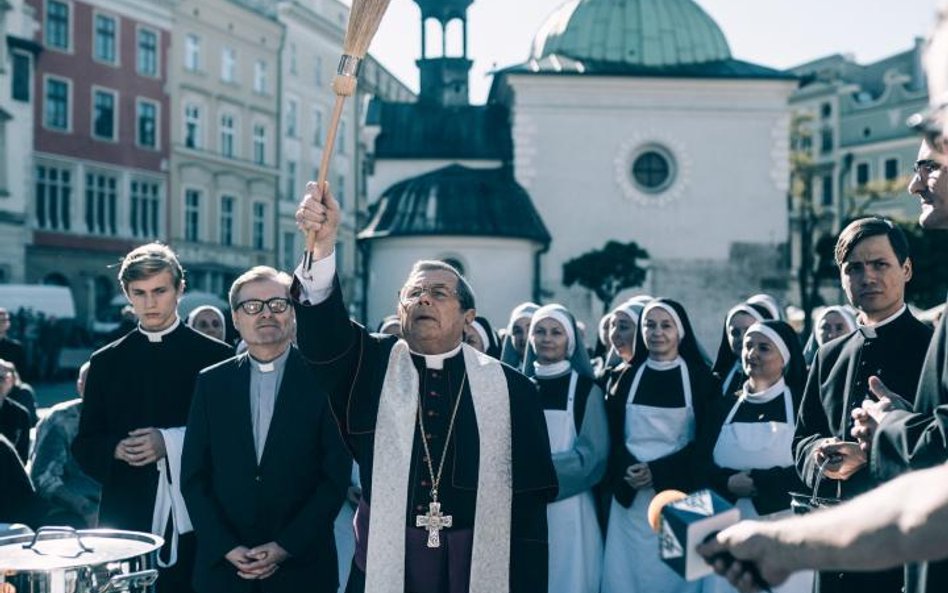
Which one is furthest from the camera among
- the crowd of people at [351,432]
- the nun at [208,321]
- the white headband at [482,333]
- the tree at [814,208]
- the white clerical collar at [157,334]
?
the tree at [814,208]

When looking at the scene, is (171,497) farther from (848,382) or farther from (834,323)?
(834,323)

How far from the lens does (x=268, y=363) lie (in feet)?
17.4

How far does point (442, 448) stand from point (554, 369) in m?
2.82

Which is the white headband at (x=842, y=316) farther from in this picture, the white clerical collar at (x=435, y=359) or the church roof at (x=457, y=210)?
the church roof at (x=457, y=210)

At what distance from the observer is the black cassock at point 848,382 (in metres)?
4.60

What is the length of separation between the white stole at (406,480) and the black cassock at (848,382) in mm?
1225

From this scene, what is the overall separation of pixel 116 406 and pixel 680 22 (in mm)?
32013

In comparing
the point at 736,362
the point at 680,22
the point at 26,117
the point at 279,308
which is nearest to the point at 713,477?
the point at 736,362

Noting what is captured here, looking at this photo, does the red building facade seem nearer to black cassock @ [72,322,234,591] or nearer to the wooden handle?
black cassock @ [72,322,234,591]

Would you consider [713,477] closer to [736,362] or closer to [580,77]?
[736,362]

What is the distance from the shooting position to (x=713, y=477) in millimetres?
6762

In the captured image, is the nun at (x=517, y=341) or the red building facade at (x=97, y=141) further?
the red building facade at (x=97, y=141)

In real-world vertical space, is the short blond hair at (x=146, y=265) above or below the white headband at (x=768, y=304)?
above

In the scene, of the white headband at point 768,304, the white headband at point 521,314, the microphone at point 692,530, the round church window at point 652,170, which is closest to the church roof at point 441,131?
the round church window at point 652,170
